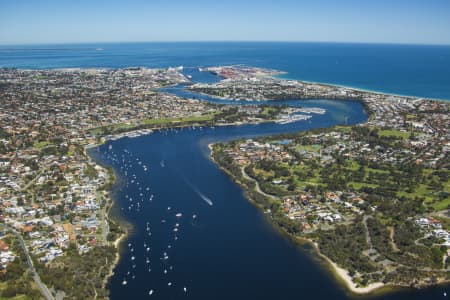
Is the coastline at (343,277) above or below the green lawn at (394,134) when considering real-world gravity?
below

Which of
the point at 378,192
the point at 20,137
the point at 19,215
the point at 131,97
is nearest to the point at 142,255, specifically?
the point at 19,215

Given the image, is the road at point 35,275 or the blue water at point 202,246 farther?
the blue water at point 202,246

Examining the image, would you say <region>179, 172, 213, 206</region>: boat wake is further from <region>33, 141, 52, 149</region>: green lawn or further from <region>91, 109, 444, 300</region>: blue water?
<region>33, 141, 52, 149</region>: green lawn

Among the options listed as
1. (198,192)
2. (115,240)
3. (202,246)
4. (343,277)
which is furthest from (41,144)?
(343,277)

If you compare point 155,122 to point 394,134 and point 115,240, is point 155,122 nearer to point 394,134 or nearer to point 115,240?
point 394,134

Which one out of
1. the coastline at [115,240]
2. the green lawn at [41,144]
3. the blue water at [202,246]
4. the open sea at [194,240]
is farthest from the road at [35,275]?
the green lawn at [41,144]

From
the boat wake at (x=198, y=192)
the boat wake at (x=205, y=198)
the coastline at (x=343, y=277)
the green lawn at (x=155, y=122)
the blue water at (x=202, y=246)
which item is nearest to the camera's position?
the coastline at (x=343, y=277)

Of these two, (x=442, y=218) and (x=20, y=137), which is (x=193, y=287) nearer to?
(x=442, y=218)

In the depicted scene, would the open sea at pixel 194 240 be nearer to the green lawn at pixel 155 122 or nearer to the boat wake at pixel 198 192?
the boat wake at pixel 198 192

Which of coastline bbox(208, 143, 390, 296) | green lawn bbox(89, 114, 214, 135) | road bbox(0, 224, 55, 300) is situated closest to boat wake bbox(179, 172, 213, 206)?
coastline bbox(208, 143, 390, 296)

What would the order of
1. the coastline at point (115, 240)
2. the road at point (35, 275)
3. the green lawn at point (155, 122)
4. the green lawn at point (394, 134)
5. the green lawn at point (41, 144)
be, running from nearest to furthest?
1. the road at point (35, 275)
2. the coastline at point (115, 240)
3. the green lawn at point (41, 144)
4. the green lawn at point (394, 134)
5. the green lawn at point (155, 122)

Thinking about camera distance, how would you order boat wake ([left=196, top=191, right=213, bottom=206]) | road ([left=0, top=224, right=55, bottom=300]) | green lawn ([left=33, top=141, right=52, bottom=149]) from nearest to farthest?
1. road ([left=0, top=224, right=55, bottom=300])
2. boat wake ([left=196, top=191, right=213, bottom=206])
3. green lawn ([left=33, top=141, right=52, bottom=149])
